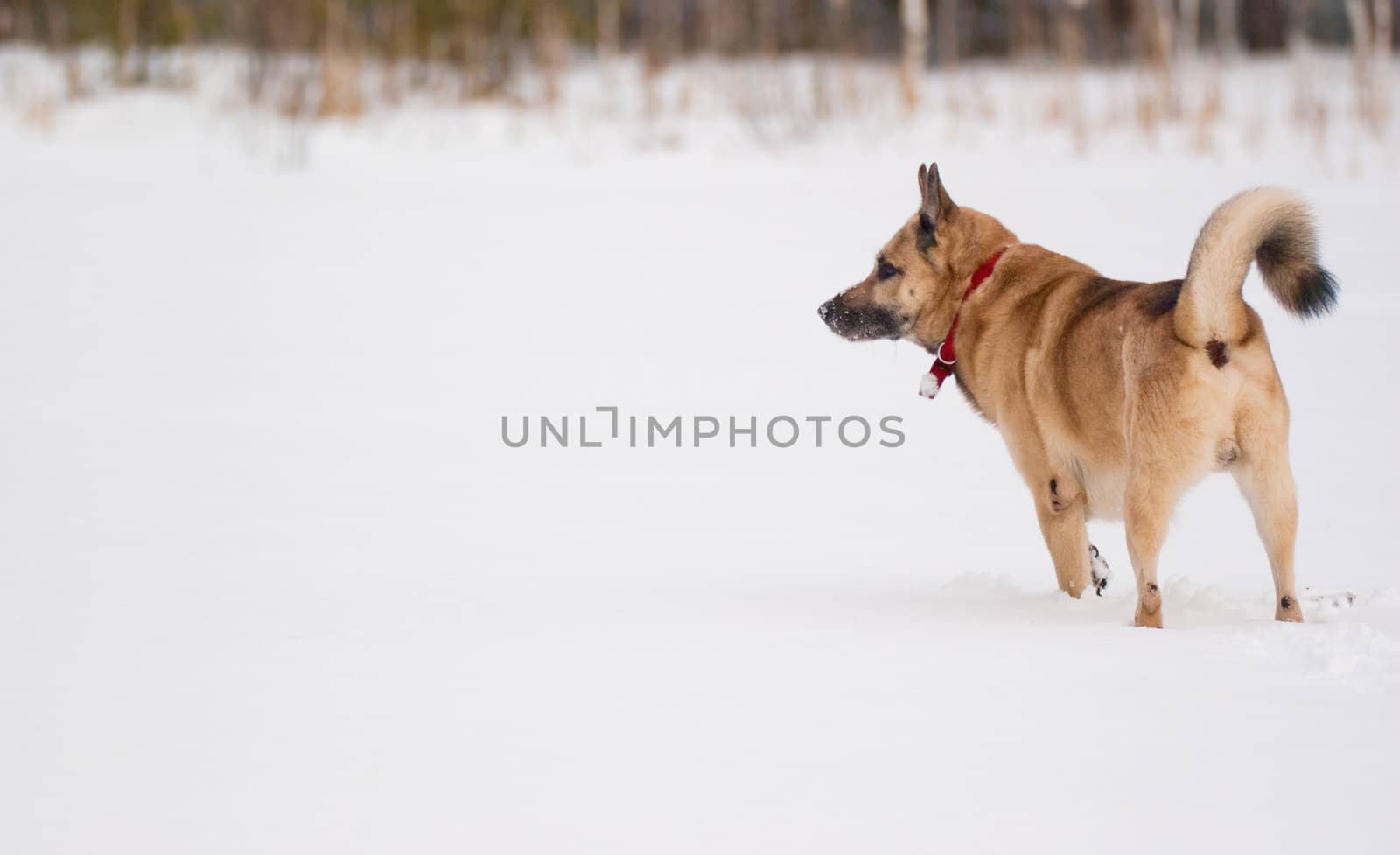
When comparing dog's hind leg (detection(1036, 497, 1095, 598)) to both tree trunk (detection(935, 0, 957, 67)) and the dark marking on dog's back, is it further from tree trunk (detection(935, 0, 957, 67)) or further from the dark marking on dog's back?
tree trunk (detection(935, 0, 957, 67))

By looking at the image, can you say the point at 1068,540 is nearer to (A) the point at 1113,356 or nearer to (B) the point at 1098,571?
(B) the point at 1098,571

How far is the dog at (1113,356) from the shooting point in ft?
12.8

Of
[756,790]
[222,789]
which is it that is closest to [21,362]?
[222,789]

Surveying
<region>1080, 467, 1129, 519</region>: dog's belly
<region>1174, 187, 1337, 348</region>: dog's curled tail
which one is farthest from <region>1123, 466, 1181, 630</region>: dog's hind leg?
<region>1174, 187, 1337, 348</region>: dog's curled tail

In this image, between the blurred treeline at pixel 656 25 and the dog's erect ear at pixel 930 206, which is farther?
the blurred treeline at pixel 656 25

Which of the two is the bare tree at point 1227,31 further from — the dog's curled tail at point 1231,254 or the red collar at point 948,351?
the dog's curled tail at point 1231,254

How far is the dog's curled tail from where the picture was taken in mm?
3889

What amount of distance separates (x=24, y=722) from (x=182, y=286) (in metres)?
7.89

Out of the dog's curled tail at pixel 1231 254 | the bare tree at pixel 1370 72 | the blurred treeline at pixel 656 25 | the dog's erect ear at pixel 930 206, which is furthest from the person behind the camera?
the blurred treeline at pixel 656 25

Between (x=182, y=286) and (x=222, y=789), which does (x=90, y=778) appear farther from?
(x=182, y=286)

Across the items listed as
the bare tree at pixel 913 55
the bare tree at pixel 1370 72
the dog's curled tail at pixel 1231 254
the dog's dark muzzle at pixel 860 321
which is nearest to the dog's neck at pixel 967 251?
the dog's dark muzzle at pixel 860 321

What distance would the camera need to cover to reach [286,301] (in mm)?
10555

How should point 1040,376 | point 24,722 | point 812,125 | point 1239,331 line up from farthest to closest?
point 812,125 → point 1040,376 → point 1239,331 → point 24,722

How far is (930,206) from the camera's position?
5.04 metres
